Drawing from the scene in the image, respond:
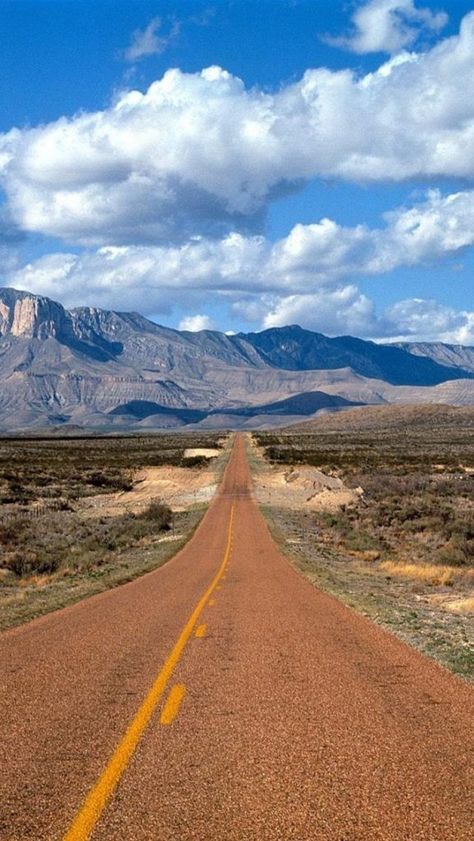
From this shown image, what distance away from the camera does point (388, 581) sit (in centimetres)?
2098

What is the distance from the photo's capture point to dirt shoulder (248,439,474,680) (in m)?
12.4

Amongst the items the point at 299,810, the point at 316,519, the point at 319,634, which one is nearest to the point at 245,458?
the point at 316,519

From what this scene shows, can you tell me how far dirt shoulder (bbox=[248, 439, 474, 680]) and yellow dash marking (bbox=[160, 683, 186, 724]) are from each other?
389cm

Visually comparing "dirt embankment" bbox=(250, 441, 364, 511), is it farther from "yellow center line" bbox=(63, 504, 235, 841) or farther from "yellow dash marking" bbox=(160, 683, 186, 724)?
"yellow dash marking" bbox=(160, 683, 186, 724)

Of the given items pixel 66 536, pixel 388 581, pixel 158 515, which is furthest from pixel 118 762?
pixel 158 515

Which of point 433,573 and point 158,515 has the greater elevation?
point 433,573

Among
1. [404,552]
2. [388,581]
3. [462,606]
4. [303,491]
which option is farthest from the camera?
[303,491]

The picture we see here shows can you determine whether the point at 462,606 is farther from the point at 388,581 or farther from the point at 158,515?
the point at 158,515

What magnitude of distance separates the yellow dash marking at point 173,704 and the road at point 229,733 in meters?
0.02

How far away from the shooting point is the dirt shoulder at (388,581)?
40.8 ft

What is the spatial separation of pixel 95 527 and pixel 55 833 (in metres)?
31.2

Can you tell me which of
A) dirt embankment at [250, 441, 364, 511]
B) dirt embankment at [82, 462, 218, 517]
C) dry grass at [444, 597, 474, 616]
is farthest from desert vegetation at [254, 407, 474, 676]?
dirt embankment at [82, 462, 218, 517]

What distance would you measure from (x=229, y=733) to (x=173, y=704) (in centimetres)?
111

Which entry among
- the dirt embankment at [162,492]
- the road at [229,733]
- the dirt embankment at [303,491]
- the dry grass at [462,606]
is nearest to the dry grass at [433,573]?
the dry grass at [462,606]
